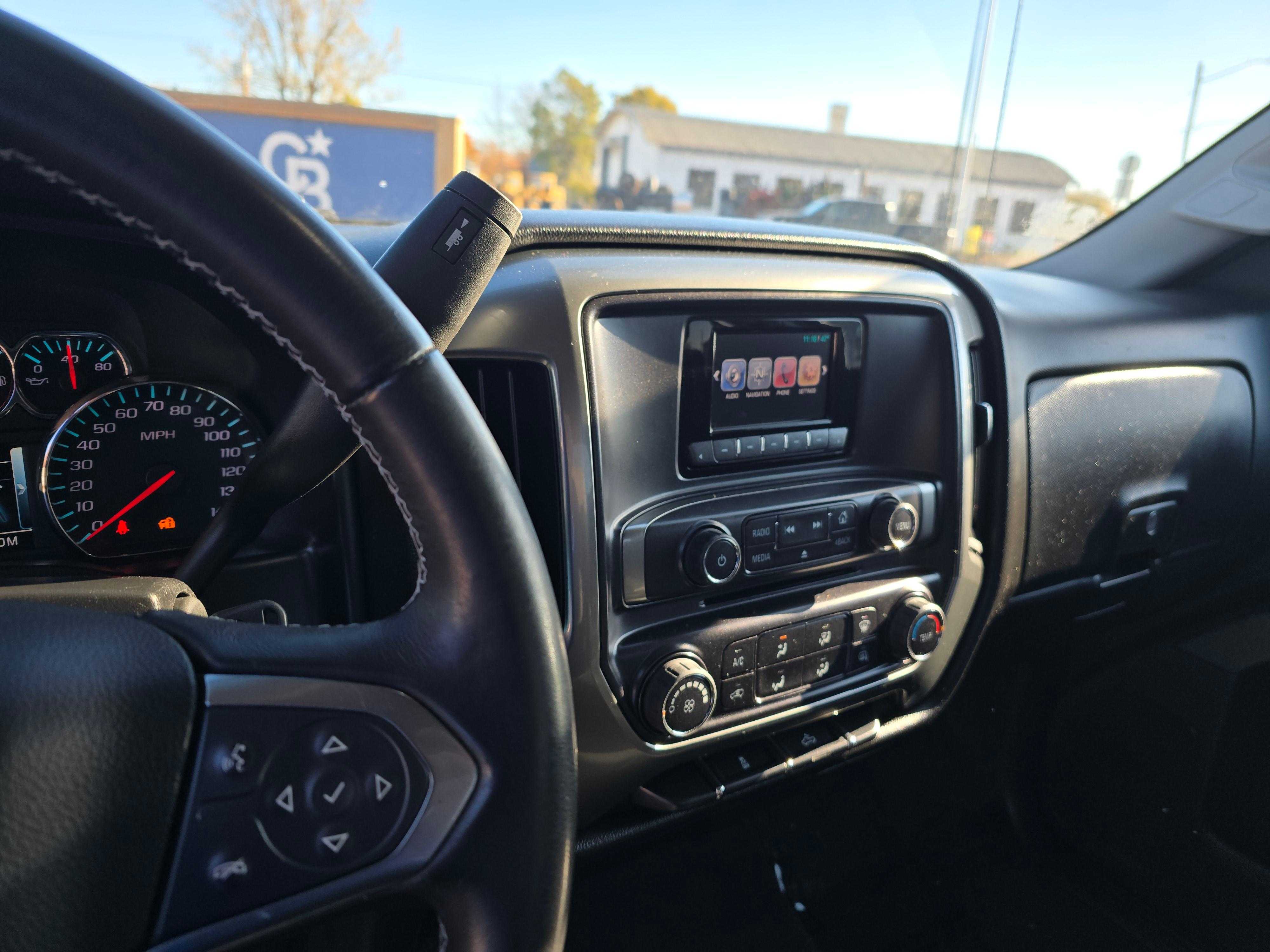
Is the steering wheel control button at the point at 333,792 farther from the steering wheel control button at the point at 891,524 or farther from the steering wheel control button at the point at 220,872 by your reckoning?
the steering wheel control button at the point at 891,524

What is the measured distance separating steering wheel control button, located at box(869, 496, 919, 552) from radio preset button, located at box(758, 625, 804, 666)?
0.20 meters

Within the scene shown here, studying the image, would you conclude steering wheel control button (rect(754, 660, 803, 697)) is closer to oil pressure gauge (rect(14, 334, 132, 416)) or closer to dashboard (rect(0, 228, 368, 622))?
dashboard (rect(0, 228, 368, 622))

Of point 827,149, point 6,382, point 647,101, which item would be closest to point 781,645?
point 6,382

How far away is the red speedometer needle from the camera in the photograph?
3.28 ft

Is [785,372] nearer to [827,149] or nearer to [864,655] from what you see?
[864,655]

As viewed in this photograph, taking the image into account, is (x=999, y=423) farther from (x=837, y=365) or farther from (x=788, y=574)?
(x=788, y=574)

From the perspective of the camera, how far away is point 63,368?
978mm

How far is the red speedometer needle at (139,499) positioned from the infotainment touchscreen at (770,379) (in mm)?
673

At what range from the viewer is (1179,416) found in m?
1.80

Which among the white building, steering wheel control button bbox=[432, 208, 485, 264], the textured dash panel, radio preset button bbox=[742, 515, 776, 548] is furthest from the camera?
the white building

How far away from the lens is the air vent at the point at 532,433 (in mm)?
1022

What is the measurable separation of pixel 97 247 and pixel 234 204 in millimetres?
585

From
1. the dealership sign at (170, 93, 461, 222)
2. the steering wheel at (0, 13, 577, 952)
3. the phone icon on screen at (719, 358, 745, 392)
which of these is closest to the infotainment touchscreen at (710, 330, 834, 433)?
the phone icon on screen at (719, 358, 745, 392)

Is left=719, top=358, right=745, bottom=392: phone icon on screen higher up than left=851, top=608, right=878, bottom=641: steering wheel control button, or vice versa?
left=719, top=358, right=745, bottom=392: phone icon on screen
